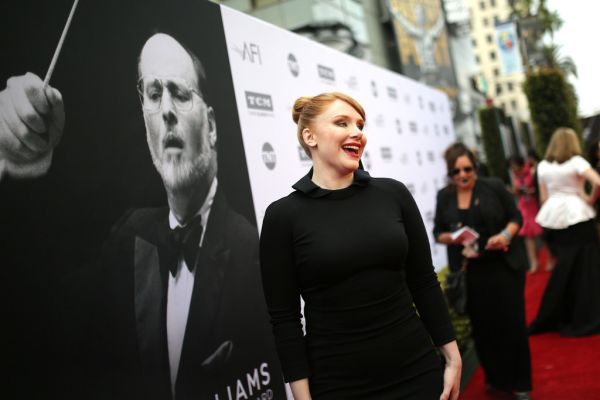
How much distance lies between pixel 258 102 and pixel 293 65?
38.3 inches

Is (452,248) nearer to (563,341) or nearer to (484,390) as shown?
(484,390)

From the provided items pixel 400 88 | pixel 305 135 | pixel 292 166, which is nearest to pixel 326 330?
pixel 305 135

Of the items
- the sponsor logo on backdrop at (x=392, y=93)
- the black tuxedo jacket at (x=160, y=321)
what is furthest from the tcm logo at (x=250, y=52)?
the sponsor logo on backdrop at (x=392, y=93)

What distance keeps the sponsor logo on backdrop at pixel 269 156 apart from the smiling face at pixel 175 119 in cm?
74

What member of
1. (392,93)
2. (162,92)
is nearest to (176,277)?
(162,92)

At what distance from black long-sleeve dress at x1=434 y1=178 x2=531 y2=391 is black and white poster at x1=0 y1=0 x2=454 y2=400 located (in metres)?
1.58

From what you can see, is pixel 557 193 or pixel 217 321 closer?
pixel 217 321

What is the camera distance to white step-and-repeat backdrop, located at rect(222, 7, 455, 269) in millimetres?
4770

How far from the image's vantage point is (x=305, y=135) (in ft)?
8.63

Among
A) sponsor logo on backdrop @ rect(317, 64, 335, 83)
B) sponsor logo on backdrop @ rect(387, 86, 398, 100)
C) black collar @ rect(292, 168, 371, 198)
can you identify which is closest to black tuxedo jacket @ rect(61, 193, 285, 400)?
black collar @ rect(292, 168, 371, 198)

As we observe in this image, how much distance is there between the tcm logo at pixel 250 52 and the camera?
4.80 metres

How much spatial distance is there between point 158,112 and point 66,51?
732 mm

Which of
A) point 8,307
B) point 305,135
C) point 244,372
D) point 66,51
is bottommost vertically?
point 244,372

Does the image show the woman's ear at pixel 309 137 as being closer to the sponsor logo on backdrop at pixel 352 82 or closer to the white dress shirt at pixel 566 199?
the sponsor logo on backdrop at pixel 352 82
